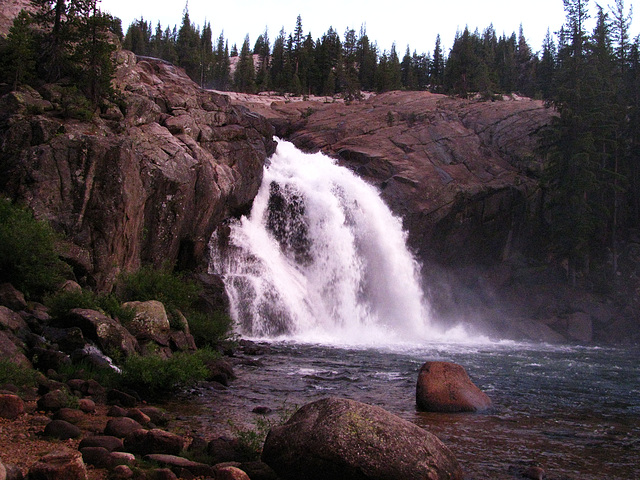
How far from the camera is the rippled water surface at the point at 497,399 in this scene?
28.4 ft

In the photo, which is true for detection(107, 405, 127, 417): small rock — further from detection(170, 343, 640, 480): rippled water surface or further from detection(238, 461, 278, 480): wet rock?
detection(238, 461, 278, 480): wet rock

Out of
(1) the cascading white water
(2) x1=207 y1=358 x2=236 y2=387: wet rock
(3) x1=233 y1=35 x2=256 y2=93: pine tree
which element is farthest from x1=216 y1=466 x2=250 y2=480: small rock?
(3) x1=233 y1=35 x2=256 y2=93: pine tree

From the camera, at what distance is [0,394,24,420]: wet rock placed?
7.57 meters

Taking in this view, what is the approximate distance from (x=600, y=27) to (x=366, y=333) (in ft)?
120

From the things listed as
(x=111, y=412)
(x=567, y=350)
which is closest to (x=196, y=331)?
(x=111, y=412)

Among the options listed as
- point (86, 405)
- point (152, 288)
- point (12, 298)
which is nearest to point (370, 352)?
point (152, 288)

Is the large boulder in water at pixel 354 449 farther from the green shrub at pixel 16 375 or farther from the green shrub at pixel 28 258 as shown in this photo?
the green shrub at pixel 28 258

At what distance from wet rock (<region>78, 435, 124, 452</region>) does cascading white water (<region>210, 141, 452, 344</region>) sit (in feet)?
55.3

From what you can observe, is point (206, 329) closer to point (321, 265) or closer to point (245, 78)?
point (321, 265)

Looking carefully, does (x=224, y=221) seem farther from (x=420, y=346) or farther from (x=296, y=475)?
(x=296, y=475)

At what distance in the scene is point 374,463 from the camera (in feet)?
21.3

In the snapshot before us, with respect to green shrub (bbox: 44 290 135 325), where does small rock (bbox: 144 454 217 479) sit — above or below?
below

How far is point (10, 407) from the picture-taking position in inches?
300

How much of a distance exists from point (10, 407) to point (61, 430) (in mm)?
964
